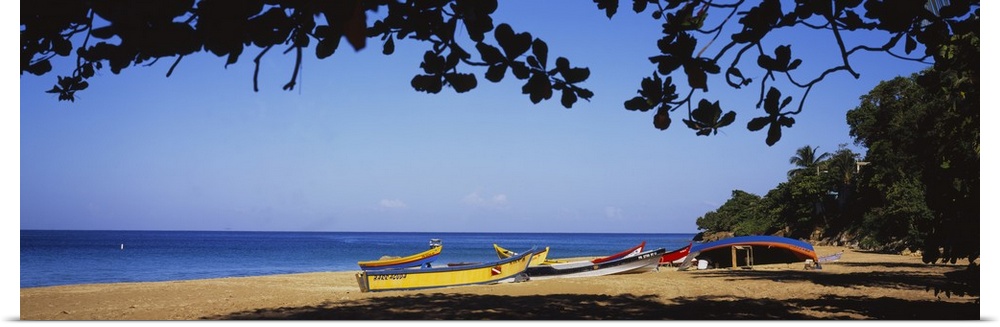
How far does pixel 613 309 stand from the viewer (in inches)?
274

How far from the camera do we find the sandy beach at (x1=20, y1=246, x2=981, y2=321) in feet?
20.7

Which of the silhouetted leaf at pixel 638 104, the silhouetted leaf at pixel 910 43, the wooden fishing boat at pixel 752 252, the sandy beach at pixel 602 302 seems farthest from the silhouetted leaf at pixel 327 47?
the wooden fishing boat at pixel 752 252

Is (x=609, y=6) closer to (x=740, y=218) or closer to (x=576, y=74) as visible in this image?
(x=576, y=74)

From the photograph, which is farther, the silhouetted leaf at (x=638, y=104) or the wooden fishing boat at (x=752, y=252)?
the wooden fishing boat at (x=752, y=252)

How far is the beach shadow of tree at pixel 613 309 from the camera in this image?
19.7 ft

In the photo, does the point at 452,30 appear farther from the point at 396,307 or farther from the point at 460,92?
the point at 396,307

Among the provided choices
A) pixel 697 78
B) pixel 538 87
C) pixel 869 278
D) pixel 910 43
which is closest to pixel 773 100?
pixel 697 78

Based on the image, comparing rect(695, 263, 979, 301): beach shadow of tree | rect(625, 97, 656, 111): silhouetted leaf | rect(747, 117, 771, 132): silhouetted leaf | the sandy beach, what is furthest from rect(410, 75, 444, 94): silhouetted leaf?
rect(695, 263, 979, 301): beach shadow of tree

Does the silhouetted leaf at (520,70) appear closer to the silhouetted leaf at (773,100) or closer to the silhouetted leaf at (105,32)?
the silhouetted leaf at (773,100)

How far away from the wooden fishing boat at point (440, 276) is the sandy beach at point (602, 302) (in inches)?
8.8

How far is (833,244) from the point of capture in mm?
31688
